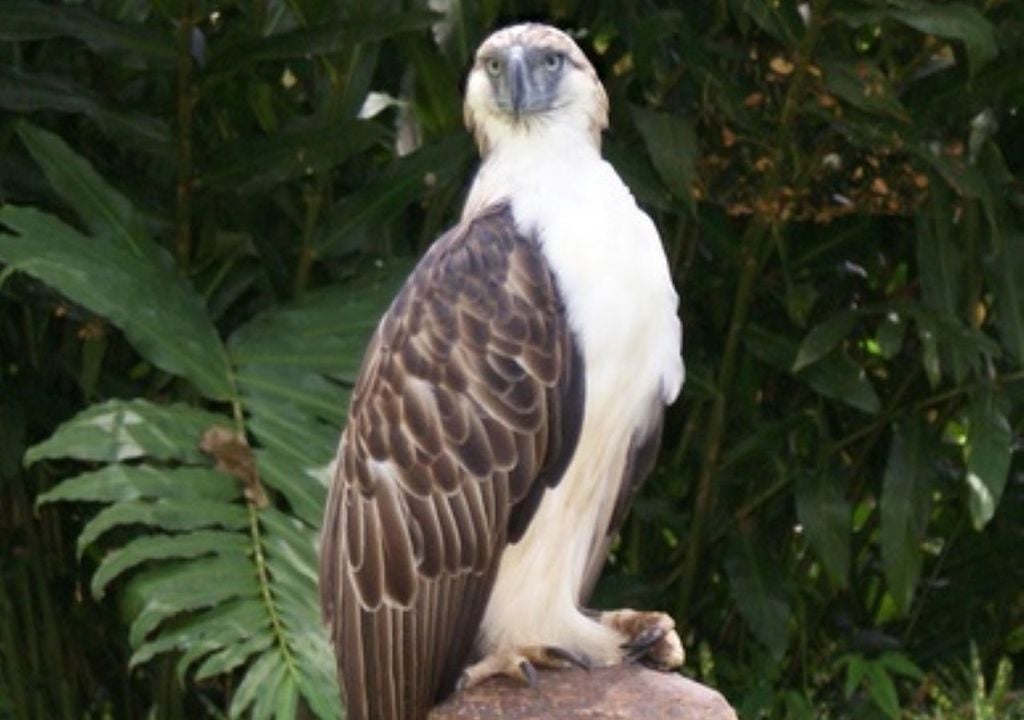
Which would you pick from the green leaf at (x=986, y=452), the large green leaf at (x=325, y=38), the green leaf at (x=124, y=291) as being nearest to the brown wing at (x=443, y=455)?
the green leaf at (x=124, y=291)

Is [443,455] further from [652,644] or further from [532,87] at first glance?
[532,87]

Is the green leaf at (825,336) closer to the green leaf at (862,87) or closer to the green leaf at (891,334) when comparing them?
the green leaf at (891,334)

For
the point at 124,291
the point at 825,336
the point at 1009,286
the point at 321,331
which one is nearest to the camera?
the point at 124,291

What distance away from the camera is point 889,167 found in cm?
613

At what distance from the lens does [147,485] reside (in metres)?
5.16

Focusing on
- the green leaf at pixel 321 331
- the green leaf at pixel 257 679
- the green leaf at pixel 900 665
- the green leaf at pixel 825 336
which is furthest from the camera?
the green leaf at pixel 900 665

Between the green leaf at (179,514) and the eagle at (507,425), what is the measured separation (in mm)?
663

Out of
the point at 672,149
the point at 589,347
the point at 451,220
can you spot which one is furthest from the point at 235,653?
the point at 451,220

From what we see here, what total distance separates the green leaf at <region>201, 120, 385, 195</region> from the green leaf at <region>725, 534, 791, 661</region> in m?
1.32

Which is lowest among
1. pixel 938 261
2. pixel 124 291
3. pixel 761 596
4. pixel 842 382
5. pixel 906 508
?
pixel 761 596

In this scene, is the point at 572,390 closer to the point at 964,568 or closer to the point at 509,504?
the point at 509,504

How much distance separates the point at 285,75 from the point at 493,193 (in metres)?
1.91

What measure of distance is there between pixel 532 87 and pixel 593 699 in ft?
3.03

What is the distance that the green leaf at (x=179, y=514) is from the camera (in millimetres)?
5102
